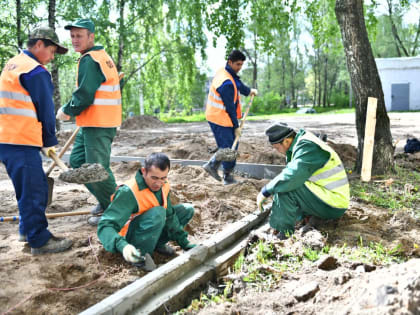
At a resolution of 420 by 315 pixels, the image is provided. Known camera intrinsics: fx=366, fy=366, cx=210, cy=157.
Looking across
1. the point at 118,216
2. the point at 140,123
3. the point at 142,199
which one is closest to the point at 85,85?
the point at 142,199

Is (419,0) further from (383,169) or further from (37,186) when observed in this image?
(37,186)

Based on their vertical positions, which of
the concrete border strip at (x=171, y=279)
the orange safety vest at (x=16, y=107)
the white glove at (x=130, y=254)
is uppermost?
the orange safety vest at (x=16, y=107)

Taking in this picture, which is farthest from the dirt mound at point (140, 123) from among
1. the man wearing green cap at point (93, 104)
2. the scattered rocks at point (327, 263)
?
the scattered rocks at point (327, 263)

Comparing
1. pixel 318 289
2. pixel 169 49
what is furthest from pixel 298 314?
pixel 169 49

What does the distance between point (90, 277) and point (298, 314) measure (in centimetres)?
164

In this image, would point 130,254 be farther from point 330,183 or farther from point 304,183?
point 330,183

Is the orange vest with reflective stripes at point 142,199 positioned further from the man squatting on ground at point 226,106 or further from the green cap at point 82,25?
the man squatting on ground at point 226,106

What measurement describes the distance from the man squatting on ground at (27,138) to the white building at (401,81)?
30.9m

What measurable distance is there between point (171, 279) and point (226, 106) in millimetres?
3357

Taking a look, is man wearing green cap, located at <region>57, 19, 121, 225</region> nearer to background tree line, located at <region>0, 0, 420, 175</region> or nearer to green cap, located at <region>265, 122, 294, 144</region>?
green cap, located at <region>265, 122, 294, 144</region>

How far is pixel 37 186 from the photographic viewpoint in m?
3.22

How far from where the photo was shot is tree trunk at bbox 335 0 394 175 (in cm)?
561

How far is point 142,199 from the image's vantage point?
2998 millimetres

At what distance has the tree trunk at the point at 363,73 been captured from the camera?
18.4ft
